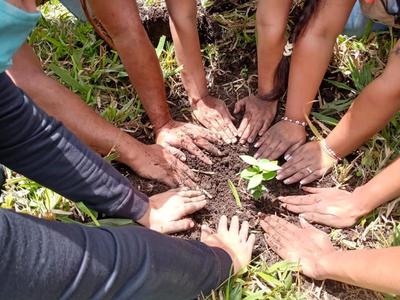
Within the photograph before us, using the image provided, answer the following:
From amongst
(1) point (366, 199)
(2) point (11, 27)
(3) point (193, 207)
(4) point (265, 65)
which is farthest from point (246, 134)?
(2) point (11, 27)

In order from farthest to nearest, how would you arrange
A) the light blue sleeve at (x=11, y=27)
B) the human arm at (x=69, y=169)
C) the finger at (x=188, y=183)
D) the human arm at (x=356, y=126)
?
the finger at (x=188, y=183) → the human arm at (x=356, y=126) → the human arm at (x=69, y=169) → the light blue sleeve at (x=11, y=27)

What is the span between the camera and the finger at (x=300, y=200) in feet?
5.54

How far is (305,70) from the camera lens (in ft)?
5.69

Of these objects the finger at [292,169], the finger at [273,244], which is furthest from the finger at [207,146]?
the finger at [273,244]

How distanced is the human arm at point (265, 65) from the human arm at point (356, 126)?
0.57 ft

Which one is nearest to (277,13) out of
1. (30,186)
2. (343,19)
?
(343,19)

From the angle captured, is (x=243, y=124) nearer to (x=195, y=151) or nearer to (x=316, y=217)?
(x=195, y=151)

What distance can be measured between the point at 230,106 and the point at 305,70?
0.33 meters

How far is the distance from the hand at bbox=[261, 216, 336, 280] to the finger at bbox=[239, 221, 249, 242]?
49 mm

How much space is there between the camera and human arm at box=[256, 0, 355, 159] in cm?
163

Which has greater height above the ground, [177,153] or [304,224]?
[177,153]

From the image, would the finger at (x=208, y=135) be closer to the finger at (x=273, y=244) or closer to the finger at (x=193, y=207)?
the finger at (x=193, y=207)

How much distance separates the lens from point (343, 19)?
1626 mm

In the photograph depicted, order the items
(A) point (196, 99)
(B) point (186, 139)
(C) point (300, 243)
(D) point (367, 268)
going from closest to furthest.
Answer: (D) point (367, 268) < (C) point (300, 243) < (B) point (186, 139) < (A) point (196, 99)
